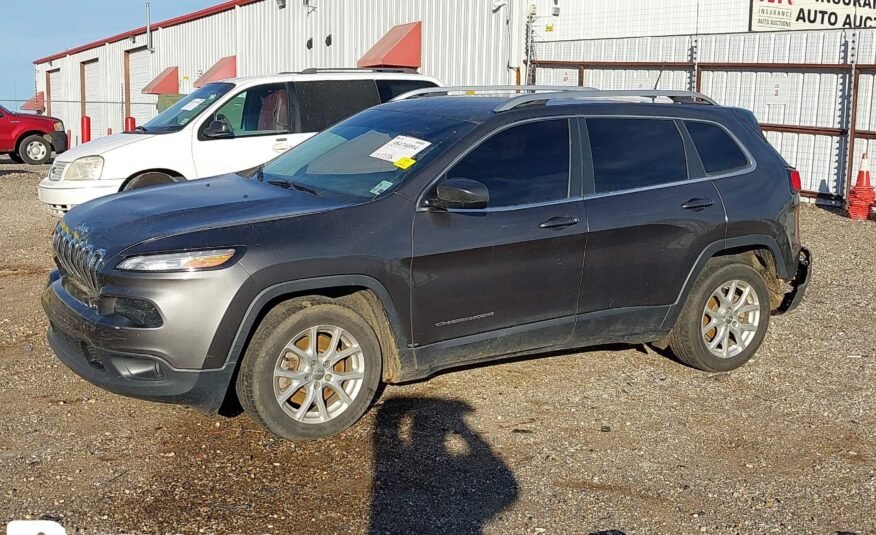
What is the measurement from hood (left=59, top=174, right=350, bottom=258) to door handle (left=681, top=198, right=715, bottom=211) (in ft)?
7.44

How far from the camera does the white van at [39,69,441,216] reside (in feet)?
33.9

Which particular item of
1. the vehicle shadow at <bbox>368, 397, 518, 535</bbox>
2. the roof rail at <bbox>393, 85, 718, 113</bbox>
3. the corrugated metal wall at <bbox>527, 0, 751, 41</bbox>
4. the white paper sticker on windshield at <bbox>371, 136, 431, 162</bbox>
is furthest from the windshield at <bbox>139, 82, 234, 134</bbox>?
the corrugated metal wall at <bbox>527, 0, 751, 41</bbox>

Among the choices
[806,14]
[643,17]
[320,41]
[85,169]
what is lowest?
[85,169]

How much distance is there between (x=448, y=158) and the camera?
18.2 ft

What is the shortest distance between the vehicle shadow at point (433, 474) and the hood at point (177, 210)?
1295 mm

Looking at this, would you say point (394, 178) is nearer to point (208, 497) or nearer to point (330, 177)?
point (330, 177)

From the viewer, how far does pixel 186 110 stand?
10.9m

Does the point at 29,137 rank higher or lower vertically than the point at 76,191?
lower

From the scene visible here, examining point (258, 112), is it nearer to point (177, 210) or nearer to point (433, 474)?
point (177, 210)

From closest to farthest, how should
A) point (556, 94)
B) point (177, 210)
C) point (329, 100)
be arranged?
point (177, 210)
point (556, 94)
point (329, 100)

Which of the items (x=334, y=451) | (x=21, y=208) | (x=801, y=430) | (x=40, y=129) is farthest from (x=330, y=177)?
(x=40, y=129)

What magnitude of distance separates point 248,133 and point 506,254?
19.5 feet

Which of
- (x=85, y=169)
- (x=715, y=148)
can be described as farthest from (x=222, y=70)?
(x=715, y=148)

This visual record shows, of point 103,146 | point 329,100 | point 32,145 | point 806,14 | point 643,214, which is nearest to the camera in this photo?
point 643,214
